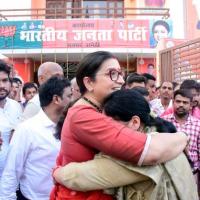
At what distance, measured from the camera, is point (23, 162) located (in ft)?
8.16

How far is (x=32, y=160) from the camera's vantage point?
2.50 m

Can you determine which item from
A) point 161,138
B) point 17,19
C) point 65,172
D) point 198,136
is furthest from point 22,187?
point 17,19

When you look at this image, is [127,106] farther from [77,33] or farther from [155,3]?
[155,3]

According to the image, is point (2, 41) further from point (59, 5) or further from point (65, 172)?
point (65, 172)

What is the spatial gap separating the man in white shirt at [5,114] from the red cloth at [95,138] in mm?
1434

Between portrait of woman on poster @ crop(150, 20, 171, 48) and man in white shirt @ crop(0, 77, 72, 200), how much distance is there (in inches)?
408

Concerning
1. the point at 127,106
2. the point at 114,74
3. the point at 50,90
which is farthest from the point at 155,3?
the point at 127,106

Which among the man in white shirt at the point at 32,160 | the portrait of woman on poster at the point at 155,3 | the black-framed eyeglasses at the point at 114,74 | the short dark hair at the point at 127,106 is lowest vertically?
the man in white shirt at the point at 32,160

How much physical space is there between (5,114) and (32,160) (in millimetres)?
906

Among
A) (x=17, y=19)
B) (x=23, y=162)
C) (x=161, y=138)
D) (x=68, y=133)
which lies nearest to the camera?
(x=161, y=138)

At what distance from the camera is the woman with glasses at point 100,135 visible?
144 cm

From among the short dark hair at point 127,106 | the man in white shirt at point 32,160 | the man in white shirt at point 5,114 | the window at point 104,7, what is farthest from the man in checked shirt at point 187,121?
the window at point 104,7

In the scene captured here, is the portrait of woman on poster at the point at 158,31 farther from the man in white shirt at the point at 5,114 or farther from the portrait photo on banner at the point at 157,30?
the man in white shirt at the point at 5,114

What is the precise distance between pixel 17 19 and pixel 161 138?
1271cm
